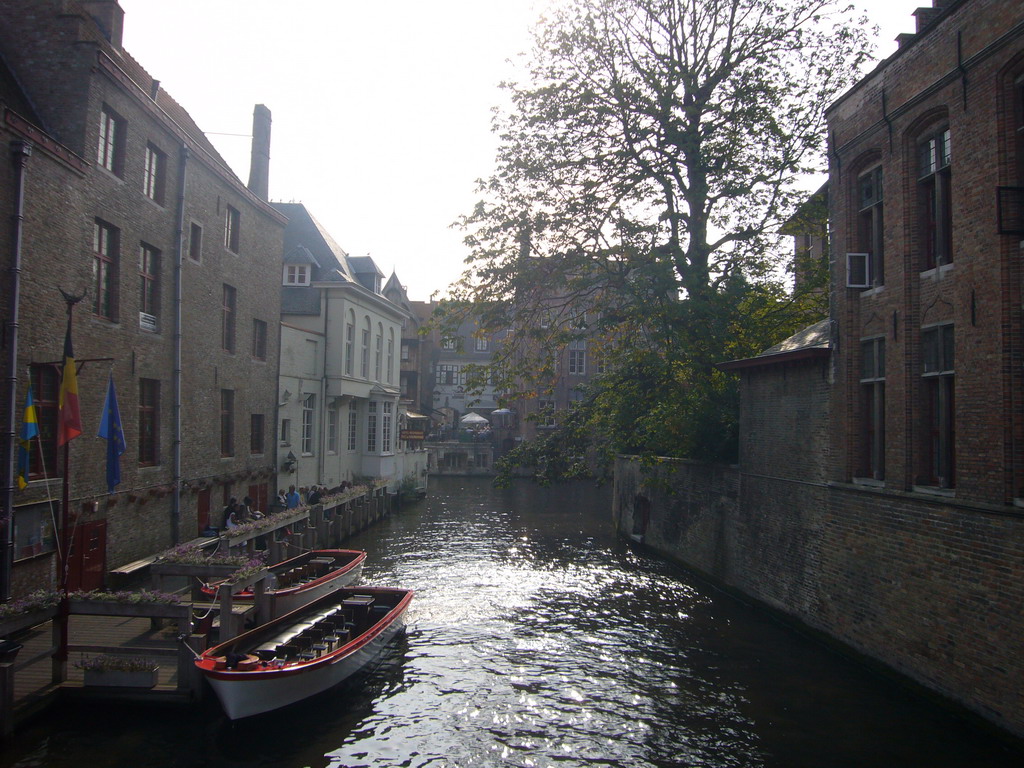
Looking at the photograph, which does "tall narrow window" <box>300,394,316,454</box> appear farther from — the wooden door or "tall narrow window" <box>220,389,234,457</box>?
the wooden door

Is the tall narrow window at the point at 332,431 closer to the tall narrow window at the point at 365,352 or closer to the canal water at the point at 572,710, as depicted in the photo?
the tall narrow window at the point at 365,352

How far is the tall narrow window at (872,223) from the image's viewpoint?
43.7ft

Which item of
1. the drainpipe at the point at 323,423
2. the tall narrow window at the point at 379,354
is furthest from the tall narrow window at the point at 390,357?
the drainpipe at the point at 323,423

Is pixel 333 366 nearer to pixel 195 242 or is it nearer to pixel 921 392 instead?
pixel 195 242

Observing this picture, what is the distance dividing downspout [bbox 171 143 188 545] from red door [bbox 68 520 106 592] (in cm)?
306

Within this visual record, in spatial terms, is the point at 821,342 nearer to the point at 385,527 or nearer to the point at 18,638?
the point at 18,638

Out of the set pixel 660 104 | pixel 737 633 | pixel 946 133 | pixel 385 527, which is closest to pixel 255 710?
pixel 737 633

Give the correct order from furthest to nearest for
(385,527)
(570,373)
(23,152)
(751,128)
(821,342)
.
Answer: (570,373) < (385,527) < (751,128) < (821,342) < (23,152)

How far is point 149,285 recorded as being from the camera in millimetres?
17750

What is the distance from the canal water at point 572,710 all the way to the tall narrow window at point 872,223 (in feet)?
21.4

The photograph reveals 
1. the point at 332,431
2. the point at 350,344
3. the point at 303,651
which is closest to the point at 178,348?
the point at 303,651

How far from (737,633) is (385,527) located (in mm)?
17560

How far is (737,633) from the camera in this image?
50.2ft

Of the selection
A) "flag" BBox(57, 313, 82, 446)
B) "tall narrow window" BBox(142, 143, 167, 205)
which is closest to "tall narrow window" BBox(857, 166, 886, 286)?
"flag" BBox(57, 313, 82, 446)
